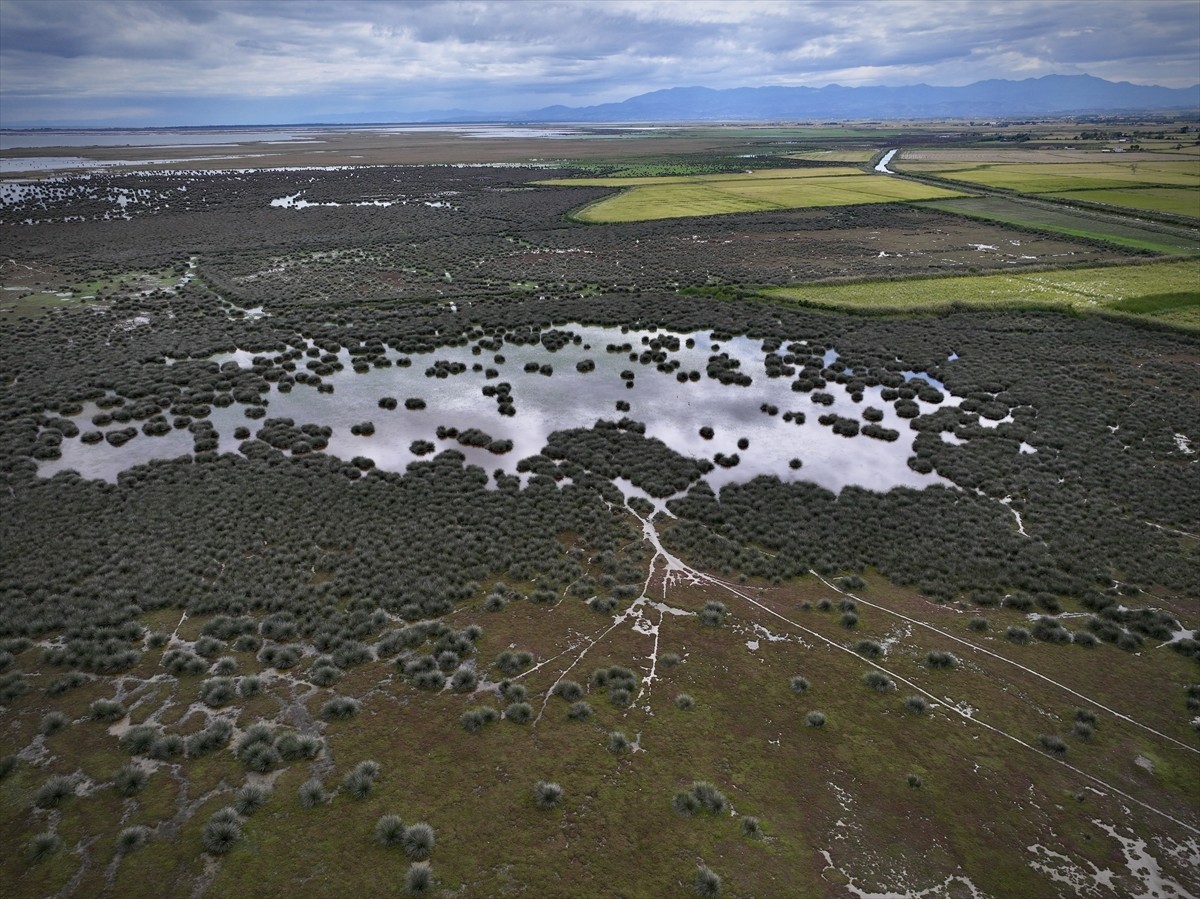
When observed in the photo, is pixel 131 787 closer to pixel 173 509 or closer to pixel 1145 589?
pixel 173 509

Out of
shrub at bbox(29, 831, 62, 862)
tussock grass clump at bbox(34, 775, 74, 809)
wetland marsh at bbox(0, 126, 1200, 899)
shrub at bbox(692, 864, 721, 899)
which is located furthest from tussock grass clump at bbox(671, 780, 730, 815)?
tussock grass clump at bbox(34, 775, 74, 809)

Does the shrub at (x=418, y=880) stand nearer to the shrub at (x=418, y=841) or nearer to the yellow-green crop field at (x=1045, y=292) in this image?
the shrub at (x=418, y=841)

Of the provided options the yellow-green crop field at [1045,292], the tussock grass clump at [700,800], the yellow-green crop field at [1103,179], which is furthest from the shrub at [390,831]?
the yellow-green crop field at [1103,179]

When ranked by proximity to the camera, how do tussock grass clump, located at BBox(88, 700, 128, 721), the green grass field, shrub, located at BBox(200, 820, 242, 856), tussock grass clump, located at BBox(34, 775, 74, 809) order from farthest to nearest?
the green grass field < tussock grass clump, located at BBox(88, 700, 128, 721) < tussock grass clump, located at BBox(34, 775, 74, 809) < shrub, located at BBox(200, 820, 242, 856)

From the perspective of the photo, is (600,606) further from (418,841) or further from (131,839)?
(131,839)

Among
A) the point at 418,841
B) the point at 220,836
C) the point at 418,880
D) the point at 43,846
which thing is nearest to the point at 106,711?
the point at 43,846

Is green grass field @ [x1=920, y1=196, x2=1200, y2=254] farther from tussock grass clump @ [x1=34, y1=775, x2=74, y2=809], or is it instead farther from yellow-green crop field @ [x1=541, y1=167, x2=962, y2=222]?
tussock grass clump @ [x1=34, y1=775, x2=74, y2=809]

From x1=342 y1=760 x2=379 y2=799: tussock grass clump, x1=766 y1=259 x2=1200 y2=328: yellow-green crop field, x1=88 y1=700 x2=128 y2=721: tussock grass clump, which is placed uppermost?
x1=766 y1=259 x2=1200 y2=328: yellow-green crop field
